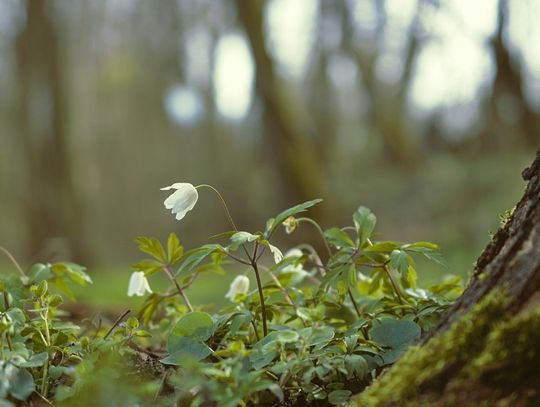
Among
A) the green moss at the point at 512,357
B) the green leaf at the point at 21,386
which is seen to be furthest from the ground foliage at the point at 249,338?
the green moss at the point at 512,357

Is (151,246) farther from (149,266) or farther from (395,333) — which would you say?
(395,333)

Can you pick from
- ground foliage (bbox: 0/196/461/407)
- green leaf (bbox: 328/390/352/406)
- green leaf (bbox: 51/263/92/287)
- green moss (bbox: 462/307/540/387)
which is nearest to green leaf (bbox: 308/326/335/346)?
ground foliage (bbox: 0/196/461/407)

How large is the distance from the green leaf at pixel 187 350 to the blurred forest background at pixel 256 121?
87 cm

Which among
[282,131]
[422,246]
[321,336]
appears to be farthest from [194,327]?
[282,131]

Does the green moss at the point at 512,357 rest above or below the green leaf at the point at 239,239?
below

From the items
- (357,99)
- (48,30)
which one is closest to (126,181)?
(357,99)

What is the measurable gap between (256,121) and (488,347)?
50.7 feet

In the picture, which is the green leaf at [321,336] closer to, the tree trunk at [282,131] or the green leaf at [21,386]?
the green leaf at [21,386]

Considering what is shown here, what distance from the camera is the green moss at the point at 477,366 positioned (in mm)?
977

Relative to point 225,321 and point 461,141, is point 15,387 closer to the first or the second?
point 225,321

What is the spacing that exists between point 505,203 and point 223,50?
11.0m

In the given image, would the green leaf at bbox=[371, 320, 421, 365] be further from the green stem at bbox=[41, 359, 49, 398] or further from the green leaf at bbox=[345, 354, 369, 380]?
the green stem at bbox=[41, 359, 49, 398]

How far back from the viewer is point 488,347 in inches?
40.2

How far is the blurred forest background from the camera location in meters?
6.97
